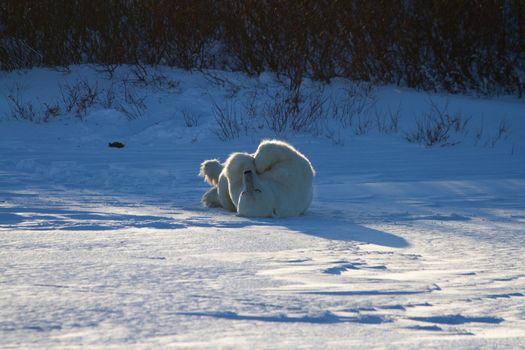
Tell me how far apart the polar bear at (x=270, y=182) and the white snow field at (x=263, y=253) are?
0.57 feet

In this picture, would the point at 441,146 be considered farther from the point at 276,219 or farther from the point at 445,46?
the point at 276,219

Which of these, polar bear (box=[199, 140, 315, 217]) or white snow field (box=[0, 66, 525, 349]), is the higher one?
polar bear (box=[199, 140, 315, 217])

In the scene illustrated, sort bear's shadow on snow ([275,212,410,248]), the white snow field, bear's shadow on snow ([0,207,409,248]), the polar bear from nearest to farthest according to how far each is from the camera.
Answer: the white snow field → bear's shadow on snow ([275,212,410,248]) → bear's shadow on snow ([0,207,409,248]) → the polar bear

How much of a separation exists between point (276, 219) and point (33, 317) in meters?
3.24

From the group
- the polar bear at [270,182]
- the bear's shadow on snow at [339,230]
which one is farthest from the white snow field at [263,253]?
the polar bear at [270,182]

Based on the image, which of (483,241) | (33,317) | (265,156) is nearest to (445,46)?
(265,156)

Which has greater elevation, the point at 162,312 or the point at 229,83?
the point at 229,83

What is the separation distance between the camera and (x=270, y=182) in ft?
20.1

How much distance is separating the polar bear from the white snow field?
174mm

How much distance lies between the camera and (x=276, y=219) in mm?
5953

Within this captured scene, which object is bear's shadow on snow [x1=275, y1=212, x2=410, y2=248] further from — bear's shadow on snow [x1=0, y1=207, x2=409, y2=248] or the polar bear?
the polar bear

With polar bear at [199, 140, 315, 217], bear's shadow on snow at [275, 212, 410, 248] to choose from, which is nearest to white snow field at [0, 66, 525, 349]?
bear's shadow on snow at [275, 212, 410, 248]

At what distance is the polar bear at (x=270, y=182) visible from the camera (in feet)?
19.5

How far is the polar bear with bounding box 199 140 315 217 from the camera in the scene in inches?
234
